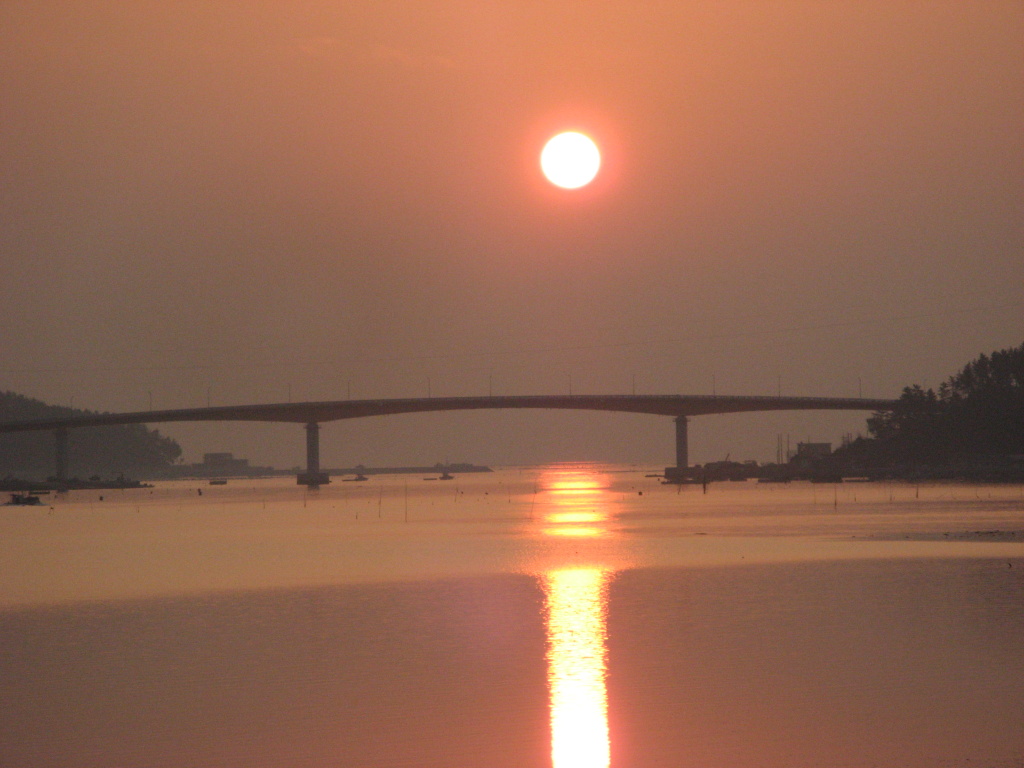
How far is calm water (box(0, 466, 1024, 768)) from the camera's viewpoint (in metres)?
16.5

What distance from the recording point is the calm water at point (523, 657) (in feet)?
54.1

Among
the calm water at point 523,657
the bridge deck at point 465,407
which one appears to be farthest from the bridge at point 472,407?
the calm water at point 523,657

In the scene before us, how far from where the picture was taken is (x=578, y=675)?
829 inches

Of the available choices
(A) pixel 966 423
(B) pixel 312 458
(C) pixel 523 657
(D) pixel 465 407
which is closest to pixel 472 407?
(D) pixel 465 407

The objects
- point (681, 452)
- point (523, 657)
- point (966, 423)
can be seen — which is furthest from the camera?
point (681, 452)

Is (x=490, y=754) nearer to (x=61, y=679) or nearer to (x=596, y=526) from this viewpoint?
(x=61, y=679)

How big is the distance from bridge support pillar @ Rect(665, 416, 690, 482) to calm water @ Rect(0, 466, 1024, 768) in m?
115

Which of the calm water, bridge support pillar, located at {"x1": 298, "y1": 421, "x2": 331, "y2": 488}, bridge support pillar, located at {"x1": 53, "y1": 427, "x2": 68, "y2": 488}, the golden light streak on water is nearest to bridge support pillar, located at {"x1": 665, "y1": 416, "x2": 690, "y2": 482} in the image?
bridge support pillar, located at {"x1": 298, "y1": 421, "x2": 331, "y2": 488}

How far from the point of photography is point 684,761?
15.6m

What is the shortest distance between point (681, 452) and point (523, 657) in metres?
147

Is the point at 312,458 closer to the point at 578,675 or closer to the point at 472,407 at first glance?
the point at 472,407

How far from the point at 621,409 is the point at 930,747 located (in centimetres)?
14349

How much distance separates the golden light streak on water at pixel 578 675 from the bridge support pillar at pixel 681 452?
427 ft

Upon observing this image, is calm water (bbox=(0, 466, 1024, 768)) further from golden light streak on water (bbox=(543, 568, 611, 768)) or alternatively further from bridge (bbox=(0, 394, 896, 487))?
bridge (bbox=(0, 394, 896, 487))
